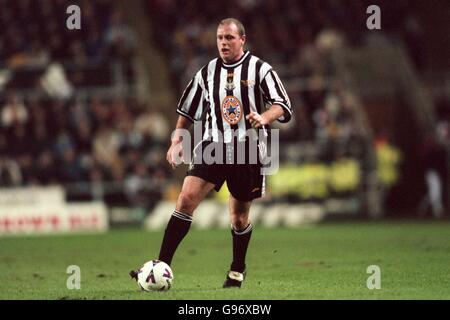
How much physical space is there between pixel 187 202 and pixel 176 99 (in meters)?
17.4

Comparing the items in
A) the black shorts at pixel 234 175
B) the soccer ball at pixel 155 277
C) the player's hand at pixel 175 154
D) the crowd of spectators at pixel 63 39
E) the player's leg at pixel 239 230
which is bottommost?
the soccer ball at pixel 155 277

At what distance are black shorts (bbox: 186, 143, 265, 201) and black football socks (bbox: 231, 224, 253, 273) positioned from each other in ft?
1.35

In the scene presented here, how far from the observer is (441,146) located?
79.6 feet

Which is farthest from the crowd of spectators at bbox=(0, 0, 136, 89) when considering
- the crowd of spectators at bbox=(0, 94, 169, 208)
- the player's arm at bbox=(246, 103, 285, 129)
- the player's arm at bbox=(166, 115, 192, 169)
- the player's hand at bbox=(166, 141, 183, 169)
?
the player's arm at bbox=(246, 103, 285, 129)

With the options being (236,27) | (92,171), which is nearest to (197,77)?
(236,27)

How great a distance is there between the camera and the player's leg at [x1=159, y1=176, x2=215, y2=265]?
930cm

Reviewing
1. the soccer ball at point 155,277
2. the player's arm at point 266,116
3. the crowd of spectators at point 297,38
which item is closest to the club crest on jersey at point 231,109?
the player's arm at point 266,116

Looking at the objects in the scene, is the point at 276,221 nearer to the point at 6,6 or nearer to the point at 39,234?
the point at 39,234

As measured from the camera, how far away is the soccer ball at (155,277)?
908 cm

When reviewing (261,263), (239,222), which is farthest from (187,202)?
(261,263)

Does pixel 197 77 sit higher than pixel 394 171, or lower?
higher

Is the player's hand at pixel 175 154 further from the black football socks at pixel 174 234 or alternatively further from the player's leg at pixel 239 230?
the player's leg at pixel 239 230
